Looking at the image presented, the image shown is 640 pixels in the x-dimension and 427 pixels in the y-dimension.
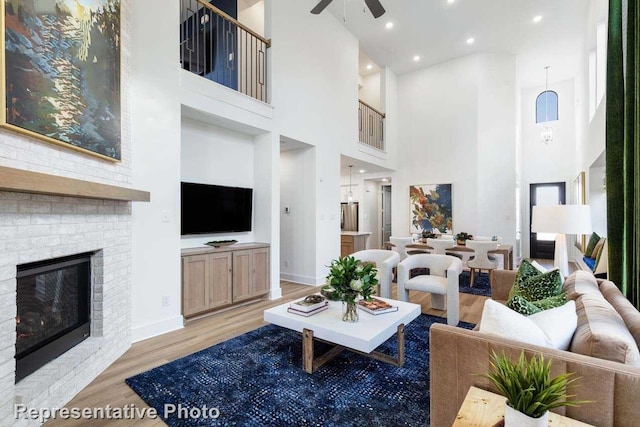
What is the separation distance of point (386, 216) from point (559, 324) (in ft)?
26.9

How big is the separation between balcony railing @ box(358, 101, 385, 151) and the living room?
191 mm

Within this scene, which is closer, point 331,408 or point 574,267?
point 331,408

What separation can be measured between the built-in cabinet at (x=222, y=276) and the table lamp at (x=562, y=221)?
11.6 feet

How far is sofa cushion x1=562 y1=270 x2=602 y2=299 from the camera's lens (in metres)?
2.03

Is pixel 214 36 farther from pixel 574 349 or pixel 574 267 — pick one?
pixel 574 267

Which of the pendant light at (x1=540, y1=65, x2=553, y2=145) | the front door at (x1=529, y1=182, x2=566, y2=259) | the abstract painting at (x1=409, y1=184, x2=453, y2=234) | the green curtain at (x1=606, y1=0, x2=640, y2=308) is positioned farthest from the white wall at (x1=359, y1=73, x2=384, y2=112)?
the green curtain at (x1=606, y1=0, x2=640, y2=308)

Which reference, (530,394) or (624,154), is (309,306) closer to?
(530,394)

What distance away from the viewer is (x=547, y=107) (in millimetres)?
8805

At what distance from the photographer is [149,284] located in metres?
3.18

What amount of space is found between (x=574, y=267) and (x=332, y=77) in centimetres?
672

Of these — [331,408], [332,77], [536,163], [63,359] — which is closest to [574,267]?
[536,163]

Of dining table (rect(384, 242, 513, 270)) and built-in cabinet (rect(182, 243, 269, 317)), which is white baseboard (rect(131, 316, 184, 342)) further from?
dining table (rect(384, 242, 513, 270))

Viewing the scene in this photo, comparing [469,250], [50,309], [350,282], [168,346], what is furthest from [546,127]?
[50,309]

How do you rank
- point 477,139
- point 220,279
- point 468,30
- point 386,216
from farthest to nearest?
point 386,216 < point 477,139 < point 468,30 < point 220,279
